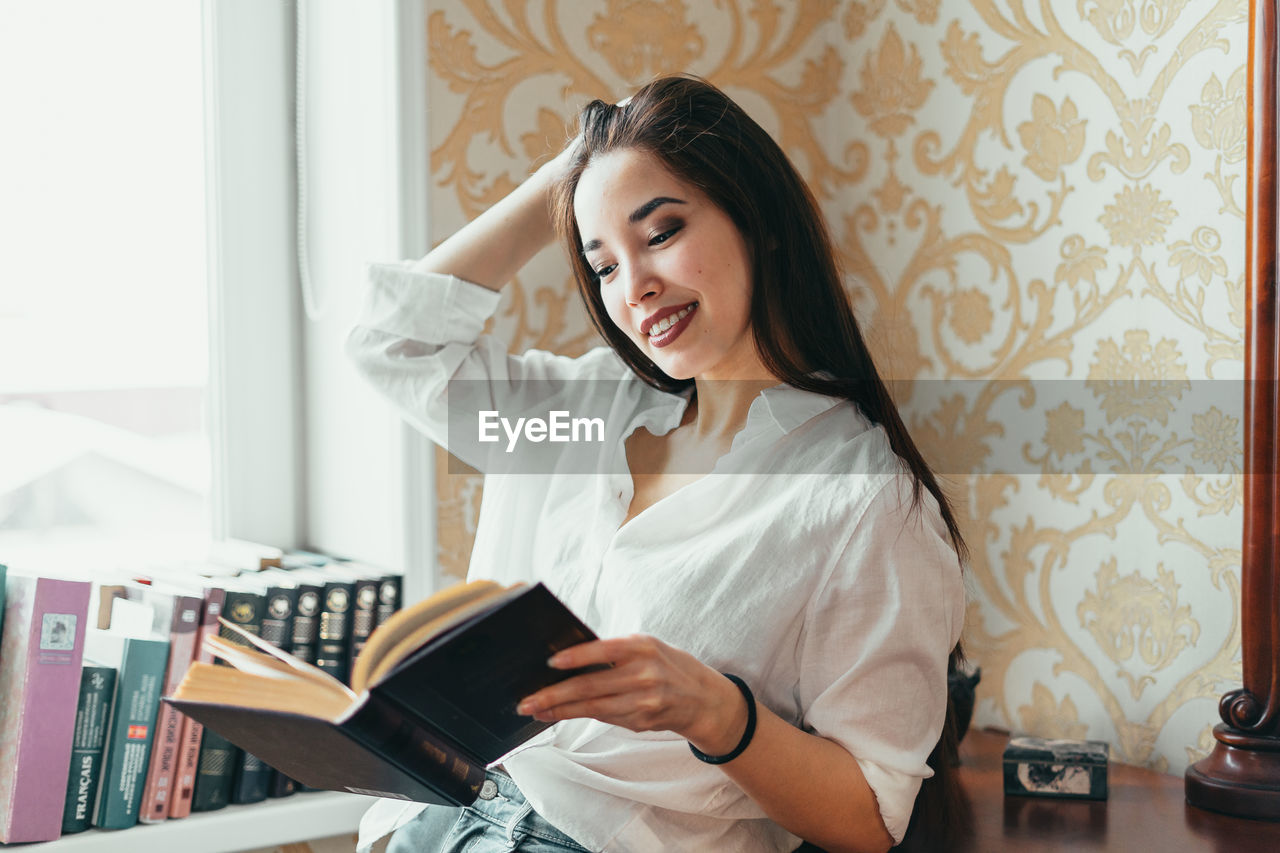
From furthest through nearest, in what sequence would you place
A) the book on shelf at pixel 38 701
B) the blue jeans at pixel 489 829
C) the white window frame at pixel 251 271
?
the white window frame at pixel 251 271
the book on shelf at pixel 38 701
the blue jeans at pixel 489 829

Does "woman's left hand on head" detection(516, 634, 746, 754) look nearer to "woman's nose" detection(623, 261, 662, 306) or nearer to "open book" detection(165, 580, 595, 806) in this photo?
"open book" detection(165, 580, 595, 806)

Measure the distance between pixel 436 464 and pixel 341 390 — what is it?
0.64ft

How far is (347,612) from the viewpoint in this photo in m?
1.35

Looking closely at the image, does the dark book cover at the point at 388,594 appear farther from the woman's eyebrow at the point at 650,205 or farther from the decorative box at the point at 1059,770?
the decorative box at the point at 1059,770

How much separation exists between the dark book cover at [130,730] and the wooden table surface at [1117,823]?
85 centimetres

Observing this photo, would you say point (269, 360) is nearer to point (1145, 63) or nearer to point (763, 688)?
point (763, 688)

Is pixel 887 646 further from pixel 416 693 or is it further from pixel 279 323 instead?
pixel 279 323

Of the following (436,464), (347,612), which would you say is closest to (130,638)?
(347,612)

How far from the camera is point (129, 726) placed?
3.96ft

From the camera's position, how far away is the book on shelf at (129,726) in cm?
120

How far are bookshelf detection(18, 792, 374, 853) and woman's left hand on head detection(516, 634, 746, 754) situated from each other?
0.56 metres

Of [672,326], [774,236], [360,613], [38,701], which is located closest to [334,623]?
[360,613]

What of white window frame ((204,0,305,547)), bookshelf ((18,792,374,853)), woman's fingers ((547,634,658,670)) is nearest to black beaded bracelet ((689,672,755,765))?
woman's fingers ((547,634,658,670))

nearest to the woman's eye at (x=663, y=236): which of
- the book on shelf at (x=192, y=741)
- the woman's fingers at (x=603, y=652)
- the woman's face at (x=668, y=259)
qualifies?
the woman's face at (x=668, y=259)
